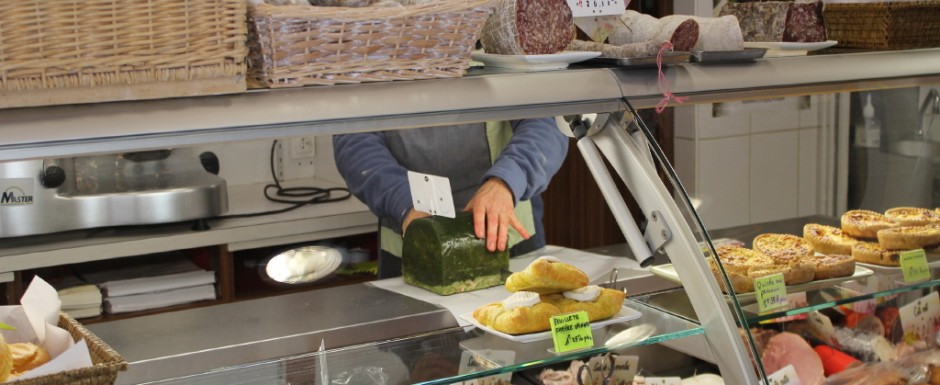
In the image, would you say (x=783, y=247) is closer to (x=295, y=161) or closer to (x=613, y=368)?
(x=613, y=368)

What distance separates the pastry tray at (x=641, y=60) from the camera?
1434 millimetres

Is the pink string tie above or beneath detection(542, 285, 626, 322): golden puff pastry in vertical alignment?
above

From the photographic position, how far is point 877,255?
1832 millimetres

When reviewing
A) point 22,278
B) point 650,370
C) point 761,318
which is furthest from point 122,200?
point 761,318

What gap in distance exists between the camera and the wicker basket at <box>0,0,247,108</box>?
104cm

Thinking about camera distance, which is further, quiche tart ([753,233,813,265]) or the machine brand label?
the machine brand label

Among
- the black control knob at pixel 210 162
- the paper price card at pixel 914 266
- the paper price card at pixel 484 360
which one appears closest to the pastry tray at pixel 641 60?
the paper price card at pixel 484 360

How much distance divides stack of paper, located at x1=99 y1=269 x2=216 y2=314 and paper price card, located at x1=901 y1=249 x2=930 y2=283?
221 cm

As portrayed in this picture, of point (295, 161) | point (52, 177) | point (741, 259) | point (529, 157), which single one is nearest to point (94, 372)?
point (741, 259)

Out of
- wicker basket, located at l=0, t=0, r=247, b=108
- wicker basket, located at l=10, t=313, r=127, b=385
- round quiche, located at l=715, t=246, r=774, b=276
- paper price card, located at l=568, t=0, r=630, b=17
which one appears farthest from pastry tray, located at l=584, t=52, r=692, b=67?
wicker basket, located at l=10, t=313, r=127, b=385

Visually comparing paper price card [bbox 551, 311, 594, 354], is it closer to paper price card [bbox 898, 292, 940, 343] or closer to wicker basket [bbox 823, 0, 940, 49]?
wicker basket [bbox 823, 0, 940, 49]

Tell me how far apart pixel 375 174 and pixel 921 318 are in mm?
1347

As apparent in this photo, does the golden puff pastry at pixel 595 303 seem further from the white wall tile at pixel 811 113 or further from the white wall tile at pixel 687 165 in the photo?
the white wall tile at pixel 811 113

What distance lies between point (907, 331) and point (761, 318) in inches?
26.5
